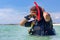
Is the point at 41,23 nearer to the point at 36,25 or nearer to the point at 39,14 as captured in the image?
the point at 36,25

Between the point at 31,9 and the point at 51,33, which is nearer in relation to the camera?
the point at 31,9

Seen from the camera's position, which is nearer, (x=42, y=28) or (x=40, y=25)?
(x=40, y=25)

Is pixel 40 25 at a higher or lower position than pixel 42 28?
higher

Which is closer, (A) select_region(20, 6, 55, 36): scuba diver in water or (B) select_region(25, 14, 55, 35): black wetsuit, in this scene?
(A) select_region(20, 6, 55, 36): scuba diver in water

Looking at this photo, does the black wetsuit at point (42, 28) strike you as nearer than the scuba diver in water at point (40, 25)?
No

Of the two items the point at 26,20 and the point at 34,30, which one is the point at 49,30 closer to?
the point at 34,30

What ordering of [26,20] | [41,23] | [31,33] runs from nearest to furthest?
[26,20] < [41,23] < [31,33]

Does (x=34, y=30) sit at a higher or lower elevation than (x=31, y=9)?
lower

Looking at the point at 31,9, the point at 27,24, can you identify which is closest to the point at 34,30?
the point at 31,9

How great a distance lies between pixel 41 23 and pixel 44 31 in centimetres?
59

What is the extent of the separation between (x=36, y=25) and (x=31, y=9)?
1.25 m

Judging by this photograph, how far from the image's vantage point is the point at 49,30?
988 centimetres

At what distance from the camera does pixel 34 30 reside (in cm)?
984

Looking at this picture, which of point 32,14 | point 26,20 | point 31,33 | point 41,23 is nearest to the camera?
point 26,20
